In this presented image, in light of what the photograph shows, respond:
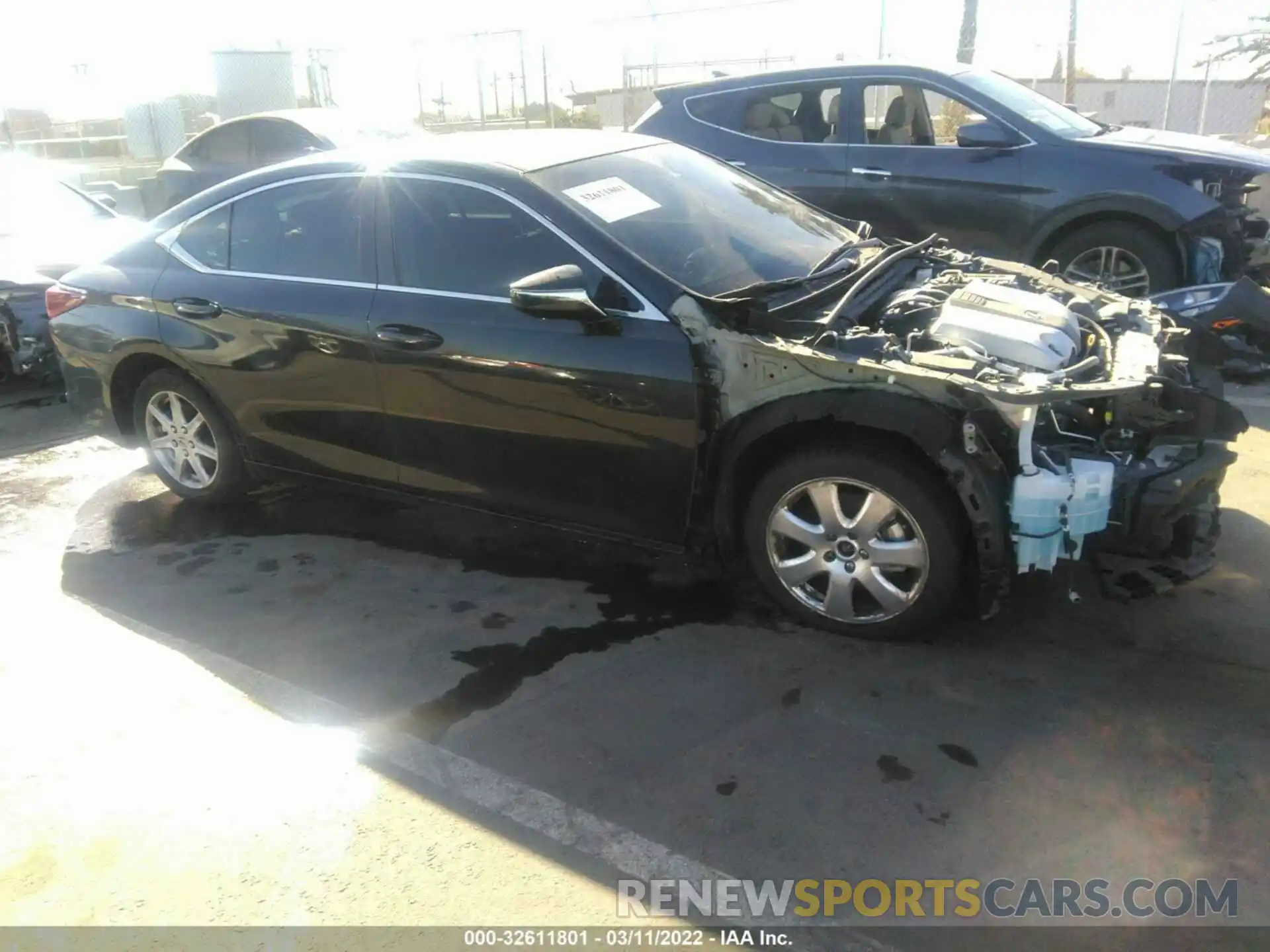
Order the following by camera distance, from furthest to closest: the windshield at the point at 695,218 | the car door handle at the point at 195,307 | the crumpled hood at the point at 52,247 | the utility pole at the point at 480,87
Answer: the utility pole at the point at 480,87, the crumpled hood at the point at 52,247, the car door handle at the point at 195,307, the windshield at the point at 695,218

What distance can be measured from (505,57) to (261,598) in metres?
14.6

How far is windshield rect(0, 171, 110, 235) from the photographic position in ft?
26.5

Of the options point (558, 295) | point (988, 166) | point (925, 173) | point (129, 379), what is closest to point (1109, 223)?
point (988, 166)

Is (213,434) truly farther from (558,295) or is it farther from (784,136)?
(784,136)

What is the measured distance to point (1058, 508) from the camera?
318 centimetres

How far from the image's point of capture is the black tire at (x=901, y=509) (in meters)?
3.32

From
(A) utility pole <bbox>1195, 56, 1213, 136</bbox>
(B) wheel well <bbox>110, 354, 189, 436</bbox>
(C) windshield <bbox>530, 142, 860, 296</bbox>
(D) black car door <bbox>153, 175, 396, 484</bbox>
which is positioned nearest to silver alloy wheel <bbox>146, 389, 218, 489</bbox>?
(B) wheel well <bbox>110, 354, 189, 436</bbox>

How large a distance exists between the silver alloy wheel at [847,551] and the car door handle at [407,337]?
147 cm

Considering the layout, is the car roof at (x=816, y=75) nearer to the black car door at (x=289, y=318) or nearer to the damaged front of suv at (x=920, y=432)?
the damaged front of suv at (x=920, y=432)

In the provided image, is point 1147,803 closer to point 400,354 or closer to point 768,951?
point 768,951

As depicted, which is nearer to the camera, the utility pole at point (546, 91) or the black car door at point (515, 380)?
the black car door at point (515, 380)

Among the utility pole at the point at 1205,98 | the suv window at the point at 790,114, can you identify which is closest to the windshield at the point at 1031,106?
the suv window at the point at 790,114

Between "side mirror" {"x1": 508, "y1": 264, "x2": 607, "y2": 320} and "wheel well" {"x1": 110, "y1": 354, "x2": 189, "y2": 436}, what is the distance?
217cm

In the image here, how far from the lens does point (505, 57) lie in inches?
665
